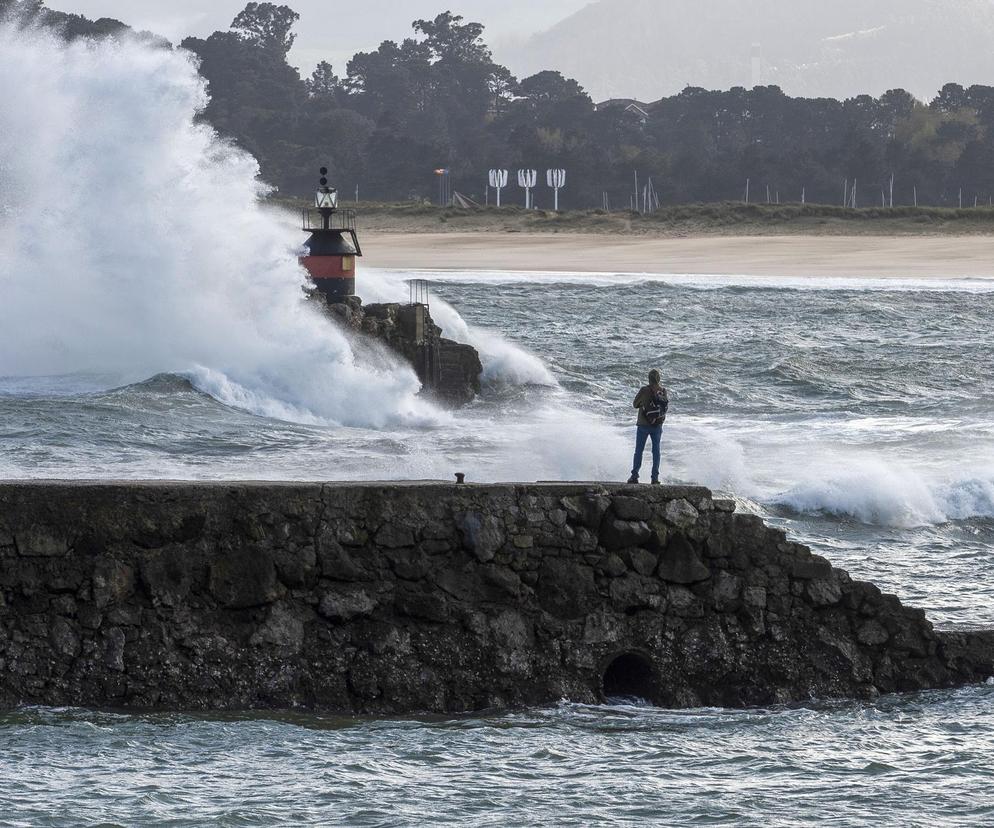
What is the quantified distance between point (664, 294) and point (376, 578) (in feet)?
88.0

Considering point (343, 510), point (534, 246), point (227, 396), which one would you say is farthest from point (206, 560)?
point (534, 246)

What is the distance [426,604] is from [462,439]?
912 cm

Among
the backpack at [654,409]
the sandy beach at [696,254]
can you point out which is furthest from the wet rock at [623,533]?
the sandy beach at [696,254]

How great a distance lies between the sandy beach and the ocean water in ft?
27.8

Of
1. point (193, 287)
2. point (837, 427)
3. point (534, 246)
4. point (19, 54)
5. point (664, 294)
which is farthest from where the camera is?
point (534, 246)

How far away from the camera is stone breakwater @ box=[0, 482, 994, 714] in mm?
8164

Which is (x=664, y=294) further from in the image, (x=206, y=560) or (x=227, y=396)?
(x=206, y=560)

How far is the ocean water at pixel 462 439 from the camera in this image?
738cm

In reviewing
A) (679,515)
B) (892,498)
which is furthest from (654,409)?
(892,498)

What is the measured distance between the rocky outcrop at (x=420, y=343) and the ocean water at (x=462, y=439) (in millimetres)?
494

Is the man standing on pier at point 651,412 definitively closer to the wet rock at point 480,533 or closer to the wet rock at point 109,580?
the wet rock at point 480,533

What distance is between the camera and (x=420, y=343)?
22.2 metres

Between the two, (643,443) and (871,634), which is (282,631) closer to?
(871,634)

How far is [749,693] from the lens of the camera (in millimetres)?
8695
